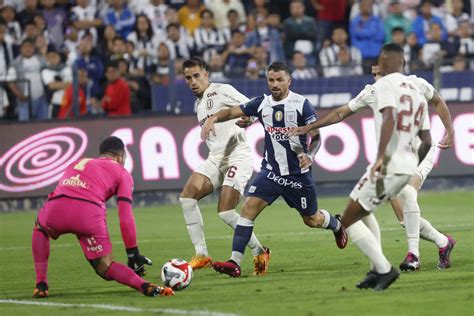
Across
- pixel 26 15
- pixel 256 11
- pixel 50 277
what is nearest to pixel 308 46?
pixel 256 11

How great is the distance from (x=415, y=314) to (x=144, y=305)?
2.35 metres

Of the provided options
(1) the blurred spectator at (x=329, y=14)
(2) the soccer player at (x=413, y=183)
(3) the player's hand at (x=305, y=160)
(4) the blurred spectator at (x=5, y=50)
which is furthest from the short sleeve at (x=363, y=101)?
(1) the blurred spectator at (x=329, y=14)

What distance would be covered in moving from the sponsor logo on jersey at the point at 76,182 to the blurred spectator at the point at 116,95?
10846mm

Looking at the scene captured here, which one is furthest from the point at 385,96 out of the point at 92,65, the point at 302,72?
the point at 92,65

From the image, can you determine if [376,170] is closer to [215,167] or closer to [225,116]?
[225,116]

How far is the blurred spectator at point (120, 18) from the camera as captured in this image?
76.7ft

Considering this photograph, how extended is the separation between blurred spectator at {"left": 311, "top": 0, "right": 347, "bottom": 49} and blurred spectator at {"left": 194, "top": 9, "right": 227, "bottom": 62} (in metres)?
2.27

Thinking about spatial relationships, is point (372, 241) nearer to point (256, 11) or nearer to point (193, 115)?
point (193, 115)

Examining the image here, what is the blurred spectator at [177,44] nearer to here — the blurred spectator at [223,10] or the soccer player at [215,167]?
the blurred spectator at [223,10]

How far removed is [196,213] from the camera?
12.5 meters

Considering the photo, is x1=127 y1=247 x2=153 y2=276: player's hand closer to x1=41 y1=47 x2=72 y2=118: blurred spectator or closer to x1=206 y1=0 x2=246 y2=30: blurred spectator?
x1=41 y1=47 x2=72 y2=118: blurred spectator

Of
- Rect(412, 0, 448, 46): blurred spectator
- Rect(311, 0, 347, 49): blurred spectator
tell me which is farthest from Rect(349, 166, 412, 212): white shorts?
Rect(311, 0, 347, 49): blurred spectator

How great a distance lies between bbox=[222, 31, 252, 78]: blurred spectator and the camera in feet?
72.1

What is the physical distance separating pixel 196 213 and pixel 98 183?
272 centimetres
